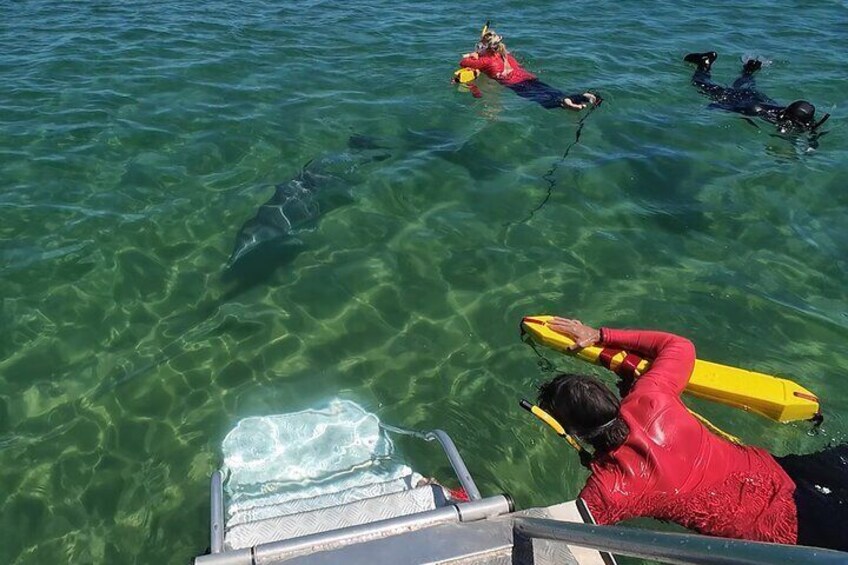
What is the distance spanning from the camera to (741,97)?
10031 millimetres

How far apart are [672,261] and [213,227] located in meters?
5.04

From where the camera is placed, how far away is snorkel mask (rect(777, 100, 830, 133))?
877 cm

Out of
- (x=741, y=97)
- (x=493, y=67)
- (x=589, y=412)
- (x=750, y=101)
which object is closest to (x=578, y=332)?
(x=589, y=412)

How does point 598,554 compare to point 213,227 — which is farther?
point 213,227

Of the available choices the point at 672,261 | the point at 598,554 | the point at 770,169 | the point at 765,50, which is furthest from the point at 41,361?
the point at 765,50

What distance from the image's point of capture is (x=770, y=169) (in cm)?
835

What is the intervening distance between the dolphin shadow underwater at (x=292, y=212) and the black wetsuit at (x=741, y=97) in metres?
5.66

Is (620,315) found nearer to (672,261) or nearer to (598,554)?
(672,261)

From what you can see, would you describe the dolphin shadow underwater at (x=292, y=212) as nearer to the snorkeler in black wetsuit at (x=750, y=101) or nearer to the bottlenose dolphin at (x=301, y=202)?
the bottlenose dolphin at (x=301, y=202)

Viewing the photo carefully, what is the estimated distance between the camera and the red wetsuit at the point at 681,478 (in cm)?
335

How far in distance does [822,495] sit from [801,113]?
6.87m

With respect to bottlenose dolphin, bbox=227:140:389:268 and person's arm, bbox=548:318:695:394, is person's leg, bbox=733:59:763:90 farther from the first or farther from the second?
person's arm, bbox=548:318:695:394

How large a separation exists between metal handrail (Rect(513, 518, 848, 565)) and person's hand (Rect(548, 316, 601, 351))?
8.64ft

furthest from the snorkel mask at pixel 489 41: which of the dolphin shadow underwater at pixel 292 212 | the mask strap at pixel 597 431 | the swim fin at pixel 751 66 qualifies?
the mask strap at pixel 597 431
